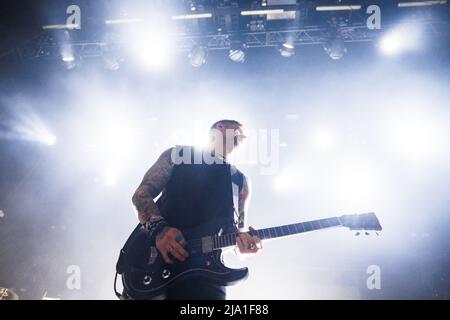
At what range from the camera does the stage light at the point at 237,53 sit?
6.78m

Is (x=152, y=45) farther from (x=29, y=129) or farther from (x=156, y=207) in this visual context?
(x=156, y=207)

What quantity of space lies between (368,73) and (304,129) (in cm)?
213

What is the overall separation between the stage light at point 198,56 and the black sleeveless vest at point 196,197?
450 cm

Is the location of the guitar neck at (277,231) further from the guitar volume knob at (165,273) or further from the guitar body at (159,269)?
the guitar volume knob at (165,273)

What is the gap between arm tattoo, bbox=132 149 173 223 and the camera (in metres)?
2.61

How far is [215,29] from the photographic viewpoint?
258 inches

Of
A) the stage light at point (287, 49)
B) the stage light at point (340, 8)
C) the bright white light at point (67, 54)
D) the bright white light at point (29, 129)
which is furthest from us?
the bright white light at point (29, 129)

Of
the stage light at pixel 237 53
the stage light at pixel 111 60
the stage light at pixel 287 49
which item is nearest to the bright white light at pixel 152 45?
the stage light at pixel 111 60

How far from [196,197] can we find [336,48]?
542 cm

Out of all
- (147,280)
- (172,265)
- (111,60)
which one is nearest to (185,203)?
(172,265)

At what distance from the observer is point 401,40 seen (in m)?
6.43

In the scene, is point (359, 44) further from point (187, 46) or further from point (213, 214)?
point (213, 214)
